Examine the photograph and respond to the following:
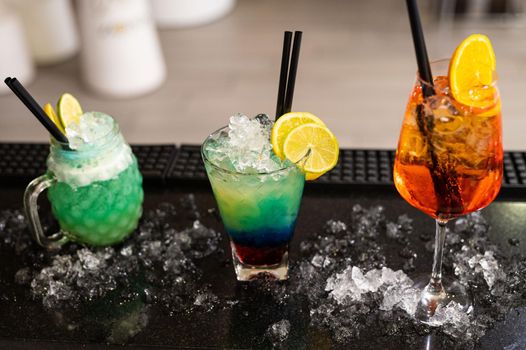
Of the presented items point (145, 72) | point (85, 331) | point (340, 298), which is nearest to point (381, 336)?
point (340, 298)

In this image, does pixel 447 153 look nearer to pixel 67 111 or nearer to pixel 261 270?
pixel 261 270

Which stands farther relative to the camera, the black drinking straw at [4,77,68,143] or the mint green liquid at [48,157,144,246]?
the mint green liquid at [48,157,144,246]

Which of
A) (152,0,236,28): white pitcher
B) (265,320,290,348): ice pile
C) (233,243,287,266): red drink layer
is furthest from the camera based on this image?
(152,0,236,28): white pitcher

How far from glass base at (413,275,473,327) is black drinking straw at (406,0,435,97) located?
320 mm

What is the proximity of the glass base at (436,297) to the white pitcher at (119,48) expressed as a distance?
163 centimetres

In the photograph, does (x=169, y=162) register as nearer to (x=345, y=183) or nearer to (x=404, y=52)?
(x=345, y=183)

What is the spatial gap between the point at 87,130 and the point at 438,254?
1.92 ft

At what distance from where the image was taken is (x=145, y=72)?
257 cm

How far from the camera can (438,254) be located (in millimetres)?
1047

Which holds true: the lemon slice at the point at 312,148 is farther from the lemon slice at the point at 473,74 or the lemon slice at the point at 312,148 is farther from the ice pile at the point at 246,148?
the lemon slice at the point at 473,74

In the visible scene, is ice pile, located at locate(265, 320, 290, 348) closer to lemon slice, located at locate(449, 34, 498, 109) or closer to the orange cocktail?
the orange cocktail

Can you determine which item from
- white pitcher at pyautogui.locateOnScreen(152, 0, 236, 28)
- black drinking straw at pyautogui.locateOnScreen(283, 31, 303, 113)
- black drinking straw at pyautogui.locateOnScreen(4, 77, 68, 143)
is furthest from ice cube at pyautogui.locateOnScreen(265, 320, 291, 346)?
white pitcher at pyautogui.locateOnScreen(152, 0, 236, 28)

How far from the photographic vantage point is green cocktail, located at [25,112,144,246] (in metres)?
1.13

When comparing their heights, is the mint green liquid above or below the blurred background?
above
